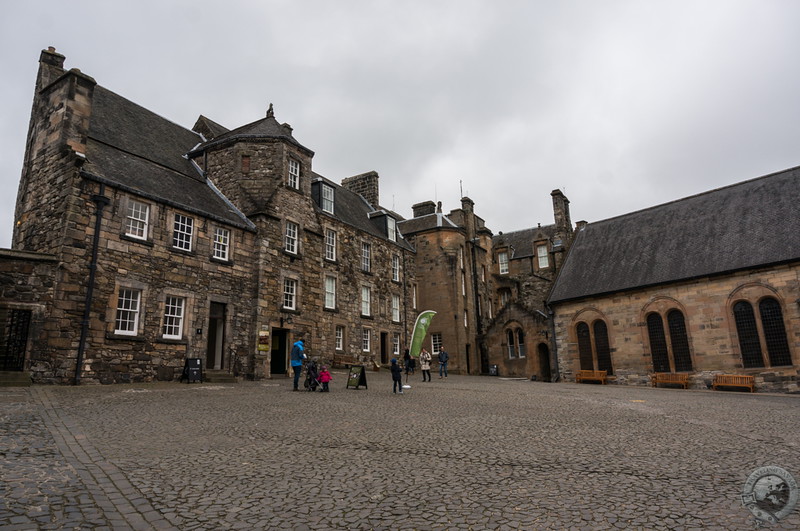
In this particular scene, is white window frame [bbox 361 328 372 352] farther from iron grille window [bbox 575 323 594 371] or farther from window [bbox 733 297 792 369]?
window [bbox 733 297 792 369]

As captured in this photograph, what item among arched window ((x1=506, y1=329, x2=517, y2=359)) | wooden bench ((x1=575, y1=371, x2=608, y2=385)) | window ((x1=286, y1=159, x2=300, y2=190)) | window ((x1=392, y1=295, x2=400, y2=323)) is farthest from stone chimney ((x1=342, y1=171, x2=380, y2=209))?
wooden bench ((x1=575, y1=371, x2=608, y2=385))

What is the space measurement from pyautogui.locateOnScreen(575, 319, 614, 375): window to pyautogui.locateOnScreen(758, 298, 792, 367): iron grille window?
23.9ft

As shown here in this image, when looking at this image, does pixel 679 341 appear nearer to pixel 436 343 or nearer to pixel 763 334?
pixel 763 334

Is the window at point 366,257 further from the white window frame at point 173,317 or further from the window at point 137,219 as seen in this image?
the window at point 137,219

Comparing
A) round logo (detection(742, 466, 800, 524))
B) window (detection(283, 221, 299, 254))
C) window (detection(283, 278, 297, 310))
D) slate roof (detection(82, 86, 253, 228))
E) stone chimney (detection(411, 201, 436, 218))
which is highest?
stone chimney (detection(411, 201, 436, 218))

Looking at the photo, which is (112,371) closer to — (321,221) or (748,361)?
(321,221)

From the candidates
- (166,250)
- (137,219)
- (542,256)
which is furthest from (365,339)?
(542,256)

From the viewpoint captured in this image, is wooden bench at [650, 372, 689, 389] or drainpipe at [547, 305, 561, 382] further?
drainpipe at [547, 305, 561, 382]

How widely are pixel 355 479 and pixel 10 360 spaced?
14.3 metres

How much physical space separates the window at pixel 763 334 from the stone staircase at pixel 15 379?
2797 centimetres

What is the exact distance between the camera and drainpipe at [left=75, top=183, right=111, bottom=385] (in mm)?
16234

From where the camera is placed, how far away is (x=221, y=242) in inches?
858

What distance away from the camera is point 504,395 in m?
17.4

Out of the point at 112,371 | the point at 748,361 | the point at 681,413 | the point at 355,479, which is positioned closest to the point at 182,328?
the point at 112,371
